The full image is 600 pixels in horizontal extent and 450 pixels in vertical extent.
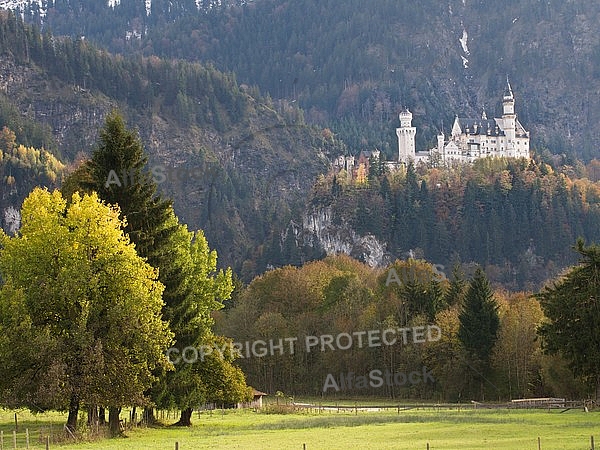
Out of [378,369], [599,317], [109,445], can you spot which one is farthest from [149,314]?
[378,369]

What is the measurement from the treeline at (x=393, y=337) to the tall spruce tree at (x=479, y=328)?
9cm

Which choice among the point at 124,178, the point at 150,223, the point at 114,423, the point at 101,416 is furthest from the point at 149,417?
the point at 124,178

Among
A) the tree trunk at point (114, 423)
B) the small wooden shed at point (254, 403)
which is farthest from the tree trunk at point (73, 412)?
the small wooden shed at point (254, 403)

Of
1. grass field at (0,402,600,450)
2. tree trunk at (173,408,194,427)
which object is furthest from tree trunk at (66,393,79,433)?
tree trunk at (173,408,194,427)

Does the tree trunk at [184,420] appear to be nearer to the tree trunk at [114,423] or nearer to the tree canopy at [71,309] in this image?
the tree trunk at [114,423]

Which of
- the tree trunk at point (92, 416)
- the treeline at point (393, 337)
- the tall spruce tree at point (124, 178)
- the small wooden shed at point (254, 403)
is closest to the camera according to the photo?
the tree trunk at point (92, 416)

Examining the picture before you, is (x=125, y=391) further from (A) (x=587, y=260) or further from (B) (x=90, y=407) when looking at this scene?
(A) (x=587, y=260)

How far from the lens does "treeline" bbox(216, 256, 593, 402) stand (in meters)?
108

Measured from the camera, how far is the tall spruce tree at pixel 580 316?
70.4 m

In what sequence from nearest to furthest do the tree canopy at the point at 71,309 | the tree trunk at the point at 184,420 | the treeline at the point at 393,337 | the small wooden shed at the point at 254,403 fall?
the tree canopy at the point at 71,309 → the tree trunk at the point at 184,420 → the small wooden shed at the point at 254,403 → the treeline at the point at 393,337

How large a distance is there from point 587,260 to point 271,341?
58.3 m

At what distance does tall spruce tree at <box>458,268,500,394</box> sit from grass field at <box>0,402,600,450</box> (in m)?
33.6

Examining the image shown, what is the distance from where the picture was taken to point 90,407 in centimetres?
5244

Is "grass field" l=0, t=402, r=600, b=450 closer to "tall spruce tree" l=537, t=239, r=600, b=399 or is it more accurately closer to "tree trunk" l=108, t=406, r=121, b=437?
"tree trunk" l=108, t=406, r=121, b=437
